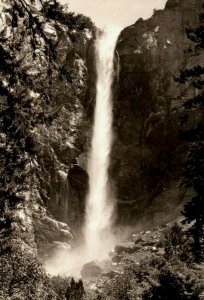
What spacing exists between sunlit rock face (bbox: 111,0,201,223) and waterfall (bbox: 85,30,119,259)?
1.02 meters

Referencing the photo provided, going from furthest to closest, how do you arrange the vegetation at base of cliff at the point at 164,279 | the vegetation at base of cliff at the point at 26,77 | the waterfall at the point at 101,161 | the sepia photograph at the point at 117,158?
1. the waterfall at the point at 101,161
2. the sepia photograph at the point at 117,158
3. the vegetation at base of cliff at the point at 164,279
4. the vegetation at base of cliff at the point at 26,77

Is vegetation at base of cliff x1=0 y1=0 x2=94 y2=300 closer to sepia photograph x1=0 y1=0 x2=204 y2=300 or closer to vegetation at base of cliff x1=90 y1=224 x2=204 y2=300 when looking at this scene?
vegetation at base of cliff x1=90 y1=224 x2=204 y2=300

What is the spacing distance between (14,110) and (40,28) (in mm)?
2377

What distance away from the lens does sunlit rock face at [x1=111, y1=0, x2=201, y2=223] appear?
48094mm

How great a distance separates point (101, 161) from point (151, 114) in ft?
24.6

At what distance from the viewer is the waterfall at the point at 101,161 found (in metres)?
47.5

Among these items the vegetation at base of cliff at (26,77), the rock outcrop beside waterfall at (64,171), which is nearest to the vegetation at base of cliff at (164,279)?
the vegetation at base of cliff at (26,77)

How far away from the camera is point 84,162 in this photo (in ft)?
160

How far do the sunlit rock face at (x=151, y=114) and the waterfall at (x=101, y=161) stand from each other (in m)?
1.02

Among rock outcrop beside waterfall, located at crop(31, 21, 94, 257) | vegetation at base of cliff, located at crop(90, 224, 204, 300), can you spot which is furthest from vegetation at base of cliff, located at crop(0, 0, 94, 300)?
rock outcrop beside waterfall, located at crop(31, 21, 94, 257)

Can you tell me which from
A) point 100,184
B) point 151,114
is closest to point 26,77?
point 100,184

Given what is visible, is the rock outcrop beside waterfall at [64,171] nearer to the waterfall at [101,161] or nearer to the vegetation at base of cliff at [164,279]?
the waterfall at [101,161]

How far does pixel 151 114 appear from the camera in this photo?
165 ft

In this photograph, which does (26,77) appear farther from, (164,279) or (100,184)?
(100,184)
